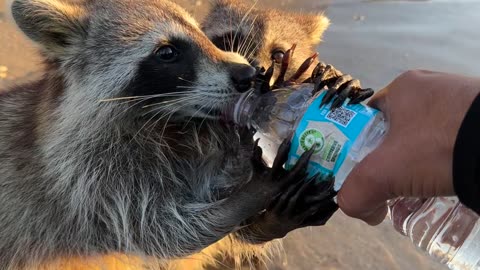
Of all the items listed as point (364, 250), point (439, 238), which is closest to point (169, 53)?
point (439, 238)

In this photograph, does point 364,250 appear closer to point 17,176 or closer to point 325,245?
point 325,245

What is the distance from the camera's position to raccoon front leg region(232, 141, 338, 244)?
6.22ft

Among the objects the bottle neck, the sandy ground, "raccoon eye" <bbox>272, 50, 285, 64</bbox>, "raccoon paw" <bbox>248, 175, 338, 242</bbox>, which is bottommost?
the sandy ground

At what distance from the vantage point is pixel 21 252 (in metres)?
2.46

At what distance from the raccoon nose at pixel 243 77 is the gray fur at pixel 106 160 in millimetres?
91

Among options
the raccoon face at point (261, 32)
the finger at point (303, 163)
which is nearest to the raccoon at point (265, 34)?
the raccoon face at point (261, 32)

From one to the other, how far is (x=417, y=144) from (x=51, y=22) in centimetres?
152

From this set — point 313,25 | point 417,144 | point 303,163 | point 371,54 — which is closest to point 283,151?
point 303,163

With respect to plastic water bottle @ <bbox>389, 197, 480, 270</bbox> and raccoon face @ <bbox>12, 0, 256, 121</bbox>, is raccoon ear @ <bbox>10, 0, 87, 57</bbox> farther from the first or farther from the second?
plastic water bottle @ <bbox>389, 197, 480, 270</bbox>

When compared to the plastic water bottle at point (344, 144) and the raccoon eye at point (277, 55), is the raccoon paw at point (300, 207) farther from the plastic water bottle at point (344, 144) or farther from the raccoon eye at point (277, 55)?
the raccoon eye at point (277, 55)

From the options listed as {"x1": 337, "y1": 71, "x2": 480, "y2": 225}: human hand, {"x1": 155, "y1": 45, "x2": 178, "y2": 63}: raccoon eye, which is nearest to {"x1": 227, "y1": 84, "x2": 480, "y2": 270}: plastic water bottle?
{"x1": 337, "y1": 71, "x2": 480, "y2": 225}: human hand

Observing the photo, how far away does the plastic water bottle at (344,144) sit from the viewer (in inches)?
67.4

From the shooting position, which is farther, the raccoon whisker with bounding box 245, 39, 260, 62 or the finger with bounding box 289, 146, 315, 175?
the raccoon whisker with bounding box 245, 39, 260, 62

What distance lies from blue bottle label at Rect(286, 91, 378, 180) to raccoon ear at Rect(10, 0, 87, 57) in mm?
1075
